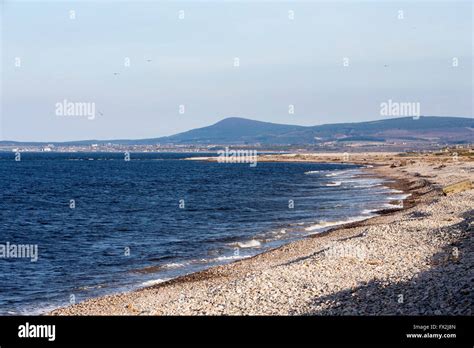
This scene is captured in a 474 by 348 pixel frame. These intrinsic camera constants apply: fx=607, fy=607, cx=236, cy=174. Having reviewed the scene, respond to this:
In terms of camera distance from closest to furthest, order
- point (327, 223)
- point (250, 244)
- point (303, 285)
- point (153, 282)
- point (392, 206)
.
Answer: point (303, 285)
point (153, 282)
point (250, 244)
point (327, 223)
point (392, 206)

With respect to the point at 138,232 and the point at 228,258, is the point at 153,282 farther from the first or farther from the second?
the point at 138,232


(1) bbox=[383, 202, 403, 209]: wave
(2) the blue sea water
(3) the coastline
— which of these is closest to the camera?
(3) the coastline

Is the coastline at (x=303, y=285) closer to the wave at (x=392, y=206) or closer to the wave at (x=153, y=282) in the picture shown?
the wave at (x=153, y=282)

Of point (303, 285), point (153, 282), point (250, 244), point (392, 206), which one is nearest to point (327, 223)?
point (250, 244)

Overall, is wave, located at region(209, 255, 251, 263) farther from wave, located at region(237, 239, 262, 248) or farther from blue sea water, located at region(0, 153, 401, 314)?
wave, located at region(237, 239, 262, 248)

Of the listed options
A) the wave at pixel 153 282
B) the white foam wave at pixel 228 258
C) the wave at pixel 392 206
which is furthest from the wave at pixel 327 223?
the wave at pixel 153 282

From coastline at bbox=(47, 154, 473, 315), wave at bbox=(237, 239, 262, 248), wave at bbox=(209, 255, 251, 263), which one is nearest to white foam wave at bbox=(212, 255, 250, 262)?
wave at bbox=(209, 255, 251, 263)

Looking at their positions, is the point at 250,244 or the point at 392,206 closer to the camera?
the point at 250,244

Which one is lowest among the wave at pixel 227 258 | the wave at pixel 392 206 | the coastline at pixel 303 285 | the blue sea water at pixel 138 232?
the blue sea water at pixel 138 232

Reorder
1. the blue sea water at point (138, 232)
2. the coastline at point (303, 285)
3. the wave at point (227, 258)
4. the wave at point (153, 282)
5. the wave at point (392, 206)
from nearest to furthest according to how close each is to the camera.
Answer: the coastline at point (303, 285) → the wave at point (153, 282) → the blue sea water at point (138, 232) → the wave at point (227, 258) → the wave at point (392, 206)

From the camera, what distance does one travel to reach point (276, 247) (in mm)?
32062

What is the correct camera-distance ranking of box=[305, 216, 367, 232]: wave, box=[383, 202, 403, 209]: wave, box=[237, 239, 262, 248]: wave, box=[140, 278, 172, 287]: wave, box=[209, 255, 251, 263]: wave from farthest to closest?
box=[383, 202, 403, 209]: wave
box=[305, 216, 367, 232]: wave
box=[237, 239, 262, 248]: wave
box=[209, 255, 251, 263]: wave
box=[140, 278, 172, 287]: wave

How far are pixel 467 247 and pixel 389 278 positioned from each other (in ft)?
18.1
